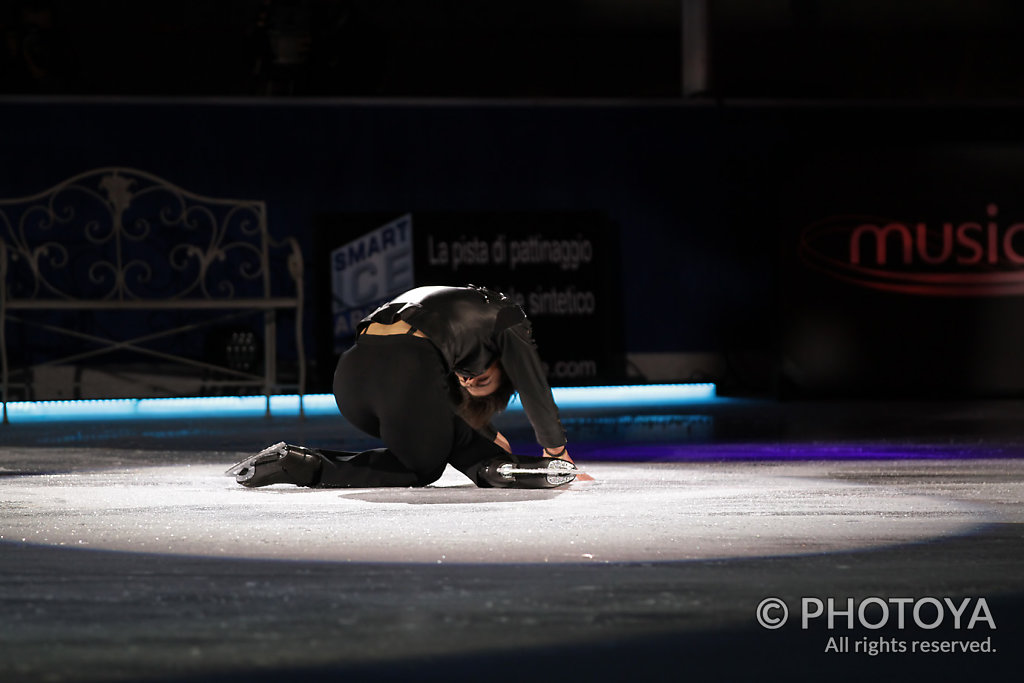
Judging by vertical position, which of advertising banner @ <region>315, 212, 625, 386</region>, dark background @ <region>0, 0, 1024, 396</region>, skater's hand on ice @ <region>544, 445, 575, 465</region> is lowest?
skater's hand on ice @ <region>544, 445, 575, 465</region>

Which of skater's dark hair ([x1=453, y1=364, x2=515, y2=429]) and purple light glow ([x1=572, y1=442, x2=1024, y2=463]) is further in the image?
purple light glow ([x1=572, y1=442, x2=1024, y2=463])

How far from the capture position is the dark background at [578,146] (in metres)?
7.53

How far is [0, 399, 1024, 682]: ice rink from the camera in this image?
71.2 inches

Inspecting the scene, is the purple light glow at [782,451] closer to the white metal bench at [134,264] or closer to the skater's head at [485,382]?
the skater's head at [485,382]

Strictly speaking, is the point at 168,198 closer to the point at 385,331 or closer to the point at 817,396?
the point at 817,396

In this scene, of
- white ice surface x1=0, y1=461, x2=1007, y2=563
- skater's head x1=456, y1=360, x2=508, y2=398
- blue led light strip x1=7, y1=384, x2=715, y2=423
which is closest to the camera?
white ice surface x1=0, y1=461, x2=1007, y2=563

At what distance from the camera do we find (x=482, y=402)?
360cm

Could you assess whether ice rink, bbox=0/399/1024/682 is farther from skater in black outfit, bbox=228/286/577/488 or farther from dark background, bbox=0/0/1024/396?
dark background, bbox=0/0/1024/396

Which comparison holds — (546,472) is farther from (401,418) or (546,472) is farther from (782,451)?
(782,451)

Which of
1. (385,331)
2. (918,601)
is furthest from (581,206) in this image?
(918,601)

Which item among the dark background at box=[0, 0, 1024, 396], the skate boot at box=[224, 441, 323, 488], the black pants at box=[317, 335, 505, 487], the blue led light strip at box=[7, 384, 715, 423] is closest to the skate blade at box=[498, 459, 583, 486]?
the black pants at box=[317, 335, 505, 487]

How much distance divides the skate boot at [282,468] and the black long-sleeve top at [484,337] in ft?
1.34

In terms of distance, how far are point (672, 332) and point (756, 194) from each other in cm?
97

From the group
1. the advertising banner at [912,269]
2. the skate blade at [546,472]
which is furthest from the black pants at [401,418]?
the advertising banner at [912,269]
